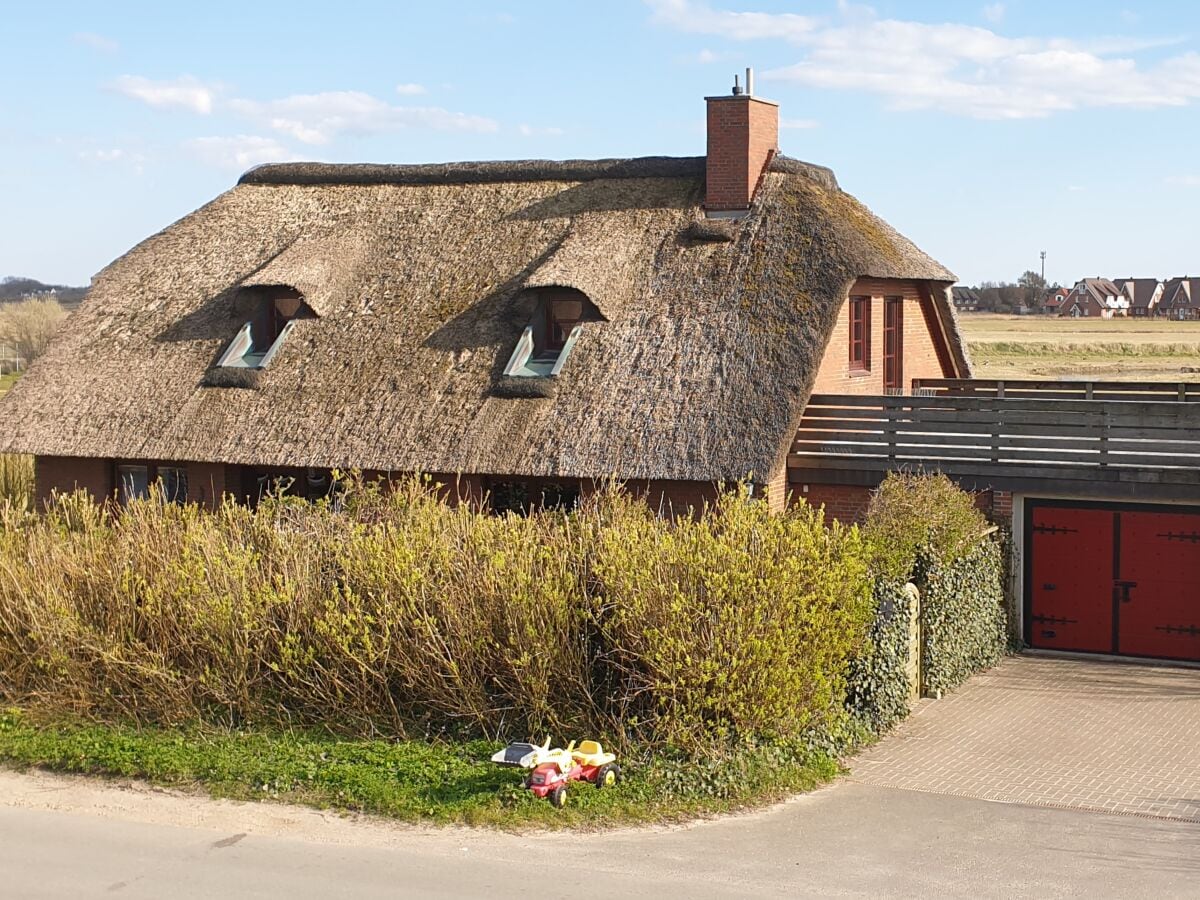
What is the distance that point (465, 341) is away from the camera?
1978 cm

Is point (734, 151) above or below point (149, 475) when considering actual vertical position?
above

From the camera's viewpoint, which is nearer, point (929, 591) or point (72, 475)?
point (929, 591)

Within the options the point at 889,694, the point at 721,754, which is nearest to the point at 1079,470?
the point at 889,694

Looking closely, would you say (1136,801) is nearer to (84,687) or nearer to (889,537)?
(889,537)

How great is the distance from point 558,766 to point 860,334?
1164 centimetres

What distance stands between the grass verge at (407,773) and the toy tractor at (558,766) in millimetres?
97

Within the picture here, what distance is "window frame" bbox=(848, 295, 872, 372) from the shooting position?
20.6 m

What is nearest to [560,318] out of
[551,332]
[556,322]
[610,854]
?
[556,322]

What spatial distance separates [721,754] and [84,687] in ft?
20.2

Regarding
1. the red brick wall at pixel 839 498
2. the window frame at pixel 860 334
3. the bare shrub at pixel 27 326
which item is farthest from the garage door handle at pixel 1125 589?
the bare shrub at pixel 27 326

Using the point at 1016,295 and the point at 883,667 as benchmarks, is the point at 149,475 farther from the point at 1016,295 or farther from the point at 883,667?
the point at 1016,295

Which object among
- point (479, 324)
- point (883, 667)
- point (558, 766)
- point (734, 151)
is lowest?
point (558, 766)

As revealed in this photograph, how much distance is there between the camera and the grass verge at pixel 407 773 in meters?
10.8

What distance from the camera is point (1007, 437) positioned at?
57.6 ft
